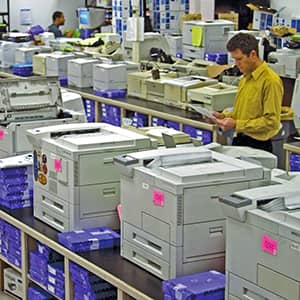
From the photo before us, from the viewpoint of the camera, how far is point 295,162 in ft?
18.7

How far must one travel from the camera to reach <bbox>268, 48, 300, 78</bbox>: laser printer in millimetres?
7508

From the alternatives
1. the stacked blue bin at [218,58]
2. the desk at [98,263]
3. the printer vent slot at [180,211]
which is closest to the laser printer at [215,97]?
the stacked blue bin at [218,58]

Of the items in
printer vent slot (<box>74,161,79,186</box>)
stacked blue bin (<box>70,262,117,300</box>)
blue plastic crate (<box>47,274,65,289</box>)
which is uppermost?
printer vent slot (<box>74,161,79,186</box>)

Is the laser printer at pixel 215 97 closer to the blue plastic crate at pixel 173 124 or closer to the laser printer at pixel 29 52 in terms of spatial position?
the blue plastic crate at pixel 173 124

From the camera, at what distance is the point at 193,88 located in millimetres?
6750

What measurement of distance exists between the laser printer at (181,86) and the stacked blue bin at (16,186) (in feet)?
9.30

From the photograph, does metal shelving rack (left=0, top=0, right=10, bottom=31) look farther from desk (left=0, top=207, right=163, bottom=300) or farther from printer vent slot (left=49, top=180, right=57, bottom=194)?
printer vent slot (left=49, top=180, right=57, bottom=194)

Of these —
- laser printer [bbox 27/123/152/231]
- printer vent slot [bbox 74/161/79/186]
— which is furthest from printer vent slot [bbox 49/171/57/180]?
printer vent slot [bbox 74/161/79/186]

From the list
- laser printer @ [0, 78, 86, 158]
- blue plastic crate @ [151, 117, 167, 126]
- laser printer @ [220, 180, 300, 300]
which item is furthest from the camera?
blue plastic crate @ [151, 117, 167, 126]

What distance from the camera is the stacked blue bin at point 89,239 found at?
348cm

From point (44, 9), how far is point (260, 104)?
10.0 meters

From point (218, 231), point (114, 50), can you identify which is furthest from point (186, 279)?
point (114, 50)

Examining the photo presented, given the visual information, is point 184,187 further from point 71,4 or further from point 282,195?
point 71,4

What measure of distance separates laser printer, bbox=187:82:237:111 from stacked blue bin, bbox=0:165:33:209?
2524 millimetres
